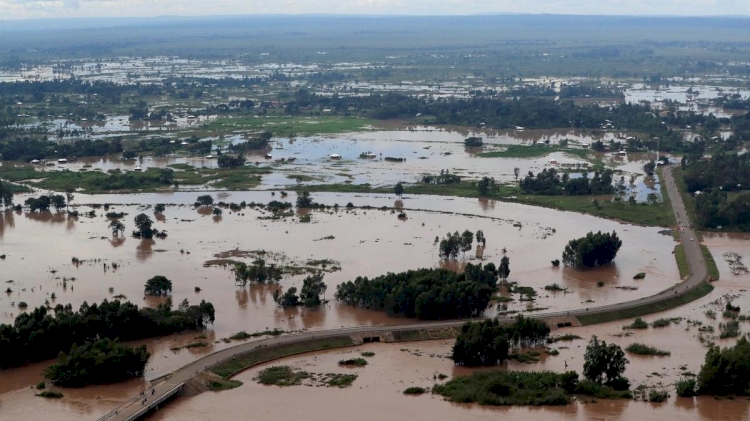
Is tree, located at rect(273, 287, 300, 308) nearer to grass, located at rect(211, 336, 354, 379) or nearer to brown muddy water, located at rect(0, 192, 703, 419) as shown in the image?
brown muddy water, located at rect(0, 192, 703, 419)

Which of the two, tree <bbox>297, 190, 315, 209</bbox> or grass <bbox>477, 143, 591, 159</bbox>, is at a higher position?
grass <bbox>477, 143, 591, 159</bbox>

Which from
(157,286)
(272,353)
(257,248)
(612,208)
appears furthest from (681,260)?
(157,286)

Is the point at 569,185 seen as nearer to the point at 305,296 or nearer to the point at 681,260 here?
the point at 681,260

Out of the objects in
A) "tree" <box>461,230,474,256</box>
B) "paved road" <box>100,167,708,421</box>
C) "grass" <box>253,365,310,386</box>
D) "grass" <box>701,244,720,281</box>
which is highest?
"tree" <box>461,230,474,256</box>

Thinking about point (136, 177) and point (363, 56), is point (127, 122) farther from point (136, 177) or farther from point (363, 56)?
point (363, 56)

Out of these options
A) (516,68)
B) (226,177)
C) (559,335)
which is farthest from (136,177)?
(516,68)

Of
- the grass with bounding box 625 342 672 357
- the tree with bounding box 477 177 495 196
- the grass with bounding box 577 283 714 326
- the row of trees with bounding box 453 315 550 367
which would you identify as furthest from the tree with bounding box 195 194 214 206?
the grass with bounding box 625 342 672 357

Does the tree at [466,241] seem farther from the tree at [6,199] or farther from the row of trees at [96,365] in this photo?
the tree at [6,199]
